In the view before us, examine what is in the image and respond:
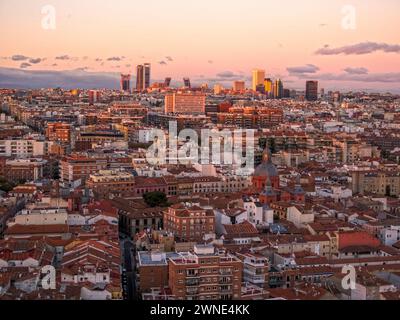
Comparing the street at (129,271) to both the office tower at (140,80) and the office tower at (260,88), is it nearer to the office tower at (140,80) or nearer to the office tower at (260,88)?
the office tower at (140,80)

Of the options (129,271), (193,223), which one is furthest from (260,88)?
(129,271)

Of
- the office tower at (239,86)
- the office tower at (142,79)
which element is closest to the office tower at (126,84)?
the office tower at (142,79)

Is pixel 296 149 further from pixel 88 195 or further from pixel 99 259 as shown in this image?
pixel 99 259

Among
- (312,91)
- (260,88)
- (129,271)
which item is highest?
(260,88)

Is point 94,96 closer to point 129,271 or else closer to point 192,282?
→ point 129,271

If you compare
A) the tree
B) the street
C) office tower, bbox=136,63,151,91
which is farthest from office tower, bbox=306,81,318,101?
the street

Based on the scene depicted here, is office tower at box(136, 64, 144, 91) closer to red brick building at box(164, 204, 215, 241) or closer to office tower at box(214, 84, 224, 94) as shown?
office tower at box(214, 84, 224, 94)
